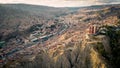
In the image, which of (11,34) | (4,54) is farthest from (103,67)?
(11,34)

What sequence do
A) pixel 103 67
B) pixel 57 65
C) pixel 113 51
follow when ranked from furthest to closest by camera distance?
pixel 113 51, pixel 57 65, pixel 103 67

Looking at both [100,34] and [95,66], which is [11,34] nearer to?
[100,34]

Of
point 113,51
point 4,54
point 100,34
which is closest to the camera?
point 113,51

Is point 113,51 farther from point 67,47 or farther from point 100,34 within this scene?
point 67,47

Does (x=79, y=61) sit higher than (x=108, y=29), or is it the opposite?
(x=108, y=29)

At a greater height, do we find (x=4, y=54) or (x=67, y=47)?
(x=67, y=47)

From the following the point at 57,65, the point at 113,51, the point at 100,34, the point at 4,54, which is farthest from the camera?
the point at 4,54

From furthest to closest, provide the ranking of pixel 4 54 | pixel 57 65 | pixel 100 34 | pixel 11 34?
pixel 11 34 → pixel 4 54 → pixel 100 34 → pixel 57 65

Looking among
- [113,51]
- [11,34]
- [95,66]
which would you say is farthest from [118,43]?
[11,34]

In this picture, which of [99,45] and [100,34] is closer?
[99,45]
